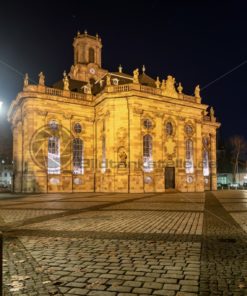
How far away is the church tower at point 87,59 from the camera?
5631cm

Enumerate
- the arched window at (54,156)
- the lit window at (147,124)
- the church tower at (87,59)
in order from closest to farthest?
the arched window at (54,156)
the lit window at (147,124)
the church tower at (87,59)

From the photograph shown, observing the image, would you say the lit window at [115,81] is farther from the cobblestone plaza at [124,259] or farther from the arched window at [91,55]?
the cobblestone plaza at [124,259]

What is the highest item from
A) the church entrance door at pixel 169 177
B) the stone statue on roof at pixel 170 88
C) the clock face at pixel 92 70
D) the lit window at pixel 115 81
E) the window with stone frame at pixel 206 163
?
the clock face at pixel 92 70

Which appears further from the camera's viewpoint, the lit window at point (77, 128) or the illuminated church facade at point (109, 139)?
the lit window at point (77, 128)

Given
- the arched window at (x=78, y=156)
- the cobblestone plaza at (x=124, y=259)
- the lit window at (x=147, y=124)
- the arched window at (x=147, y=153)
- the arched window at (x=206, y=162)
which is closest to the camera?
the cobblestone plaza at (x=124, y=259)

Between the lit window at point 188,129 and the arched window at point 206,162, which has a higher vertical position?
the lit window at point 188,129

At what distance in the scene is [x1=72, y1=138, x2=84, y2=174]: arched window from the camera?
4144 cm

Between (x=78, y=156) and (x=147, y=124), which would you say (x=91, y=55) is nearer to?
(x=78, y=156)

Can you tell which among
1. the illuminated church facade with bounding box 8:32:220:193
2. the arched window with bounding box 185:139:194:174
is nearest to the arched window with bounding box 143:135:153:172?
the illuminated church facade with bounding box 8:32:220:193

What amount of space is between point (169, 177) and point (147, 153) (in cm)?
444

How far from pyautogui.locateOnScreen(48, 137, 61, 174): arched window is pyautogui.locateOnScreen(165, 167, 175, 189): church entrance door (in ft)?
44.1

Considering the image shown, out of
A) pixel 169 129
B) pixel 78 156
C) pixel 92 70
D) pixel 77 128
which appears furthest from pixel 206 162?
pixel 92 70

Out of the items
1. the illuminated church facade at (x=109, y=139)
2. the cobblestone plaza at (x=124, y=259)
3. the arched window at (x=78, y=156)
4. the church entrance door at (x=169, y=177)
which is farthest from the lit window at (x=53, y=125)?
the cobblestone plaza at (x=124, y=259)

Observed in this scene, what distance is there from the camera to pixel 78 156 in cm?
A: 4178
